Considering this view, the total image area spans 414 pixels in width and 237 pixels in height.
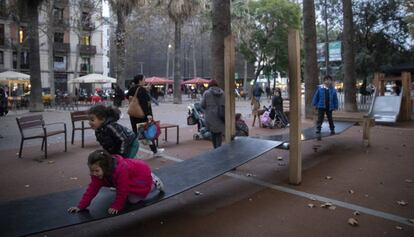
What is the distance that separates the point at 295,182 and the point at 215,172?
64.8 inches

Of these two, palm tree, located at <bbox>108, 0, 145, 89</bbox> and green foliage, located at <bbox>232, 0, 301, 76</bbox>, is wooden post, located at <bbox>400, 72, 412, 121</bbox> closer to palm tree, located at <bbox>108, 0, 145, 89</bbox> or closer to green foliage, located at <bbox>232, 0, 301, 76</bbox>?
palm tree, located at <bbox>108, 0, 145, 89</bbox>

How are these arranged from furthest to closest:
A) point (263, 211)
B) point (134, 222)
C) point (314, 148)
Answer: point (314, 148) → point (263, 211) → point (134, 222)

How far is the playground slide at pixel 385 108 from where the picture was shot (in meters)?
14.0

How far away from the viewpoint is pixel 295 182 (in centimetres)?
594

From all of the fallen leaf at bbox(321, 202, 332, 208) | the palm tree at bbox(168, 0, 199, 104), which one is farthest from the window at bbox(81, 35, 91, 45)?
the fallen leaf at bbox(321, 202, 332, 208)

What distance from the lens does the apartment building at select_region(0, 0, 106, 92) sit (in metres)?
41.0

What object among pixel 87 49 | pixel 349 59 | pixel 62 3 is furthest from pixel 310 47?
pixel 87 49

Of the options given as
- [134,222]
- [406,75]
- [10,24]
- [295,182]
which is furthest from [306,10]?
[10,24]

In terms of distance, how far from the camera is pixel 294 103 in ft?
18.9

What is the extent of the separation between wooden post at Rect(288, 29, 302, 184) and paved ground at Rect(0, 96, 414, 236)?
0.30 metres

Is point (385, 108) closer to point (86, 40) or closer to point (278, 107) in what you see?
point (278, 107)

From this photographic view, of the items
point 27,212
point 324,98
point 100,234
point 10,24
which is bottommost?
point 100,234

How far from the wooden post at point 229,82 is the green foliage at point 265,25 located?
95.7ft

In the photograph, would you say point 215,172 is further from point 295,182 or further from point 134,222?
point 295,182
